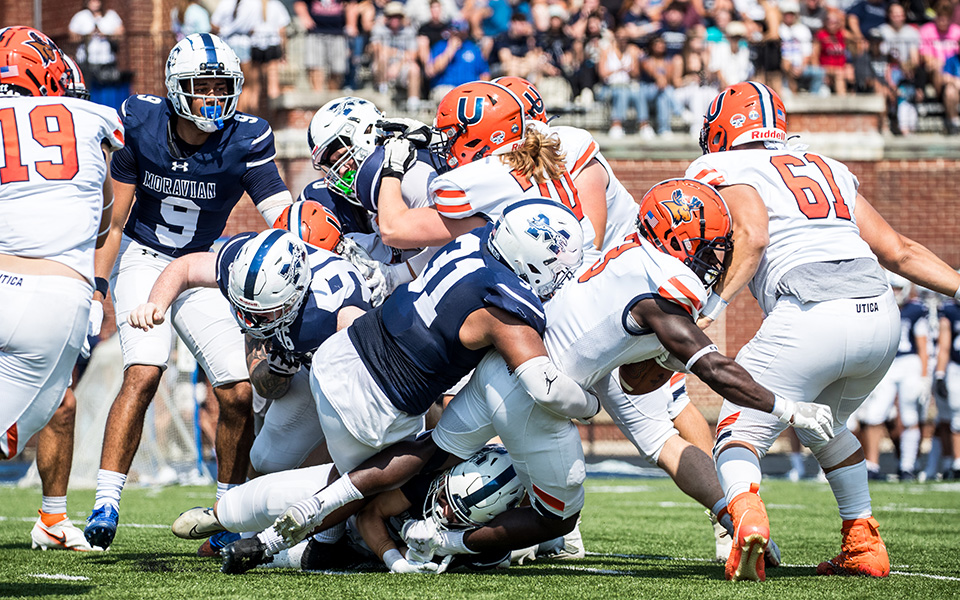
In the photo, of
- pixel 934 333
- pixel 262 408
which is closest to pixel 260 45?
pixel 934 333

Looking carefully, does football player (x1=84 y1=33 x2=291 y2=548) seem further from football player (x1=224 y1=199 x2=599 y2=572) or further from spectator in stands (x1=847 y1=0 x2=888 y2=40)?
spectator in stands (x1=847 y1=0 x2=888 y2=40)

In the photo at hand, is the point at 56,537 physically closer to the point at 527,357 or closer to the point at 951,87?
the point at 527,357

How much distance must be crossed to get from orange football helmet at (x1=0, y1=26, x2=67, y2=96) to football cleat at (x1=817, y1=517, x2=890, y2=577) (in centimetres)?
373

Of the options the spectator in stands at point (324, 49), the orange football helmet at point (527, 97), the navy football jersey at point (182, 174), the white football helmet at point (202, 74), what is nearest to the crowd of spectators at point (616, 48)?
the spectator in stands at point (324, 49)

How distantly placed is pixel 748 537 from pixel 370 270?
2.24 meters

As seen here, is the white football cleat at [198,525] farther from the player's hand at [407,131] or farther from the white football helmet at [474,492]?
the player's hand at [407,131]

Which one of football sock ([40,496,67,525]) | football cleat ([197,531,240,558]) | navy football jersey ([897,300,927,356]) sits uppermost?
football cleat ([197,531,240,558])

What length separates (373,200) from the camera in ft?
17.3

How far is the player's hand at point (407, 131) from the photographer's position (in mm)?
5465

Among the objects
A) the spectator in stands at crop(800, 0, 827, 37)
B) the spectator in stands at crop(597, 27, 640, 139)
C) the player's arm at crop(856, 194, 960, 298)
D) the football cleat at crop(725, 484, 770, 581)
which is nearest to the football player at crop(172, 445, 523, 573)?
the football cleat at crop(725, 484, 770, 581)

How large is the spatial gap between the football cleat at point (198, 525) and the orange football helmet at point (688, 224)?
2.28 m

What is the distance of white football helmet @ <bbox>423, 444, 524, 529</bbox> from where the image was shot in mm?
4547

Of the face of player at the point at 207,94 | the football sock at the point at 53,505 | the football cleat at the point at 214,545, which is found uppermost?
the face of player at the point at 207,94

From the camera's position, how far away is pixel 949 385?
11836 millimetres
